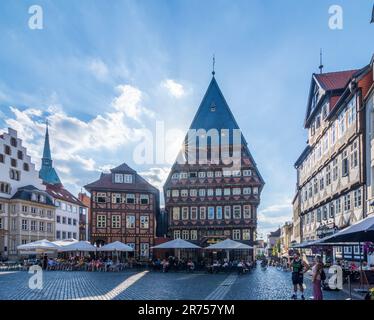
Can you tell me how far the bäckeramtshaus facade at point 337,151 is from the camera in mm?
13336

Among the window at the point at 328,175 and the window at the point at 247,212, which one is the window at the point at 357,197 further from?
the window at the point at 247,212

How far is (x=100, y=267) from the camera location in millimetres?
19609

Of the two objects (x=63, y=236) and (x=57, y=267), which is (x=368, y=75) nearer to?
(x=57, y=267)

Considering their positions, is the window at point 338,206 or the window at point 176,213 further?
the window at point 176,213

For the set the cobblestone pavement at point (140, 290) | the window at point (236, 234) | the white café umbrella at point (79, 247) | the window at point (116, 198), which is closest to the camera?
the cobblestone pavement at point (140, 290)

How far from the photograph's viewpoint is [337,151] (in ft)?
52.5

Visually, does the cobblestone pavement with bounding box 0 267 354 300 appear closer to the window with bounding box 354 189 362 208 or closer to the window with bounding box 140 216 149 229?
A: the window with bounding box 354 189 362 208

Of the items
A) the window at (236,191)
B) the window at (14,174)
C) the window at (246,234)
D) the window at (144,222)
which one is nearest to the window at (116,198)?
the window at (144,222)

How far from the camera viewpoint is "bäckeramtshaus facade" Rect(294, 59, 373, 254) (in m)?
13.3

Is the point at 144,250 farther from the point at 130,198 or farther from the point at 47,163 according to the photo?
the point at 47,163

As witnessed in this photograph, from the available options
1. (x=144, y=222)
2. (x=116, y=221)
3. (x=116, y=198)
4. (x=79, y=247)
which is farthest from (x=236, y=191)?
(x=79, y=247)

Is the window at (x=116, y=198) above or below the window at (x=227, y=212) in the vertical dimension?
above

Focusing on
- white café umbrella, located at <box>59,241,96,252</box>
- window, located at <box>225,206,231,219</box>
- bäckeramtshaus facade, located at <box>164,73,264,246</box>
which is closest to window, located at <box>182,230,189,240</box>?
bäckeramtshaus facade, located at <box>164,73,264,246</box>
